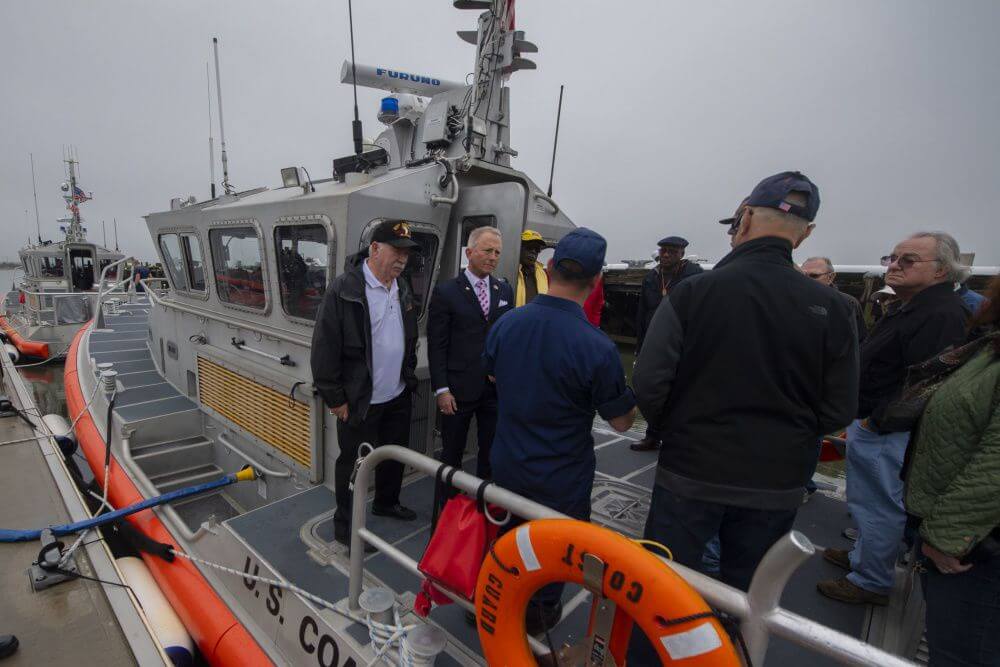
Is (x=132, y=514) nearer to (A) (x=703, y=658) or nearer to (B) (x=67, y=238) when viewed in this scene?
(A) (x=703, y=658)

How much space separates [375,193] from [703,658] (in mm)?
2777

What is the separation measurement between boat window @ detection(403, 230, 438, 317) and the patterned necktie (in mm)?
654

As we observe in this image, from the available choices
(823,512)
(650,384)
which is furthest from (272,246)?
(823,512)

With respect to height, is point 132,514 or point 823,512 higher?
point 823,512

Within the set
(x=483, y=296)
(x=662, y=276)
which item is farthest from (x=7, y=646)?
(x=662, y=276)

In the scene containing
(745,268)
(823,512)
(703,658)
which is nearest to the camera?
(703,658)

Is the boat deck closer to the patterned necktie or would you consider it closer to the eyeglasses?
the patterned necktie

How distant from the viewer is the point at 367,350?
256cm

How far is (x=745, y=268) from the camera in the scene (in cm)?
140

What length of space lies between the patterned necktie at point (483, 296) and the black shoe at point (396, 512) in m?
1.34

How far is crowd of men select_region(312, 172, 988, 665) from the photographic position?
1388mm

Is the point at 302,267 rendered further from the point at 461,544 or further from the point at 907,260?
the point at 907,260

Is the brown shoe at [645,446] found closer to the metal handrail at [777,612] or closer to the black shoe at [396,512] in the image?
the black shoe at [396,512]

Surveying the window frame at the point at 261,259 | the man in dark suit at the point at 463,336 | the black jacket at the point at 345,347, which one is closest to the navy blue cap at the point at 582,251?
the man in dark suit at the point at 463,336
